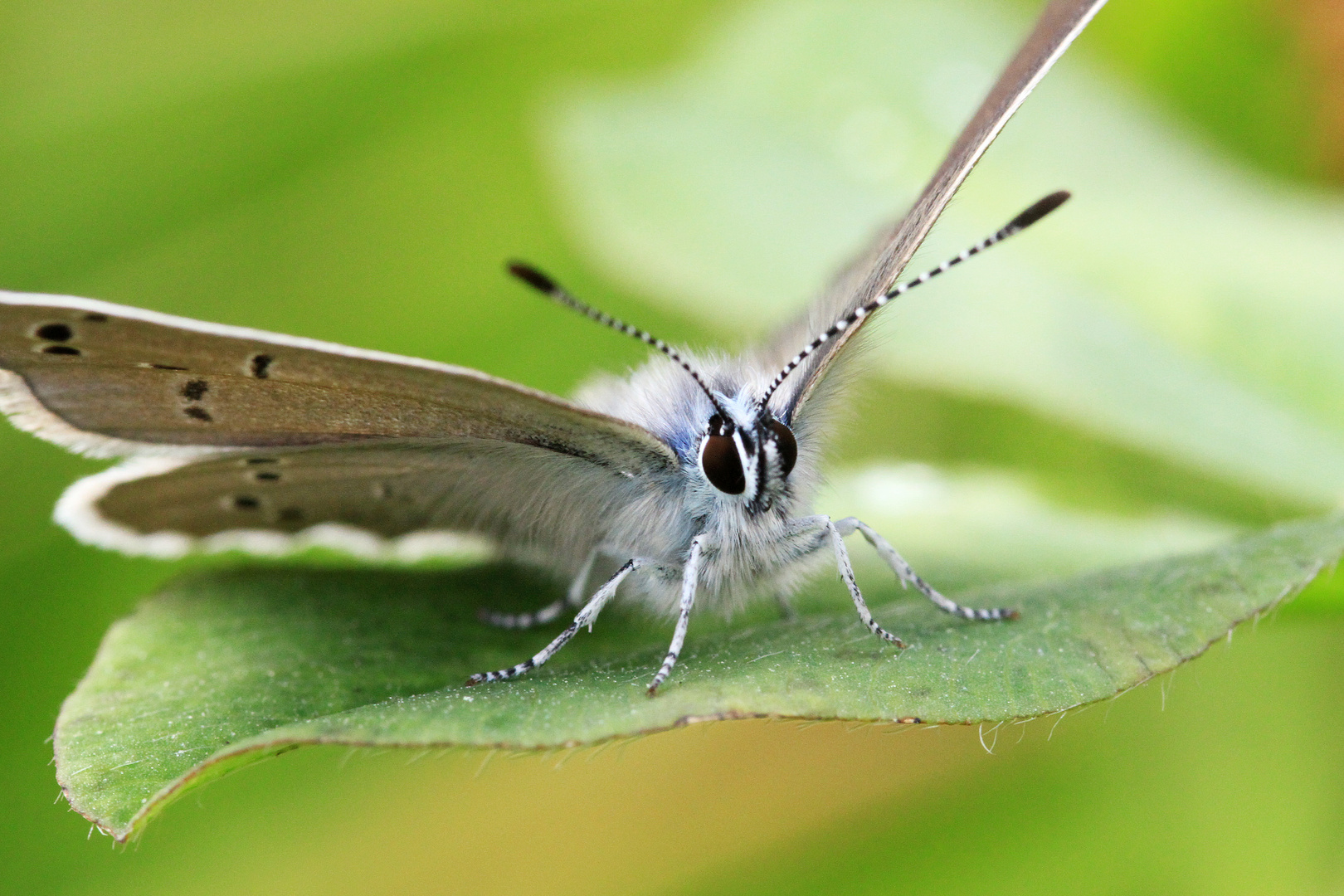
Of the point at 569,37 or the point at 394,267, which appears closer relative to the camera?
the point at 394,267

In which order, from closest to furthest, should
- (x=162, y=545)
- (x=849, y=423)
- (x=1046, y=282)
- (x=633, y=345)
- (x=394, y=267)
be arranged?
1. (x=162, y=545)
2. (x=849, y=423)
3. (x=1046, y=282)
4. (x=633, y=345)
5. (x=394, y=267)

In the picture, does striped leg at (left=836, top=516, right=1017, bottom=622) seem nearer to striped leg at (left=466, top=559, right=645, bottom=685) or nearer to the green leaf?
the green leaf

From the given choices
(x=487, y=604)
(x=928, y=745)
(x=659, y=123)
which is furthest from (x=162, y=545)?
(x=659, y=123)

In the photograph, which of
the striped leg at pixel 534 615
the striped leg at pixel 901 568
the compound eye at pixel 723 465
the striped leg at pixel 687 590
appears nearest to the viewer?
the striped leg at pixel 687 590

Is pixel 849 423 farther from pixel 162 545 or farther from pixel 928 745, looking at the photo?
pixel 162 545

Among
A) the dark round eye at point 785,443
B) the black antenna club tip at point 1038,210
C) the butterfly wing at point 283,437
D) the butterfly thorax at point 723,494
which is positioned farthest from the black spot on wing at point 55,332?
the black antenna club tip at point 1038,210

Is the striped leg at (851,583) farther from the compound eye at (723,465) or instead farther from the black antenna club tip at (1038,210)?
the black antenna club tip at (1038,210)
